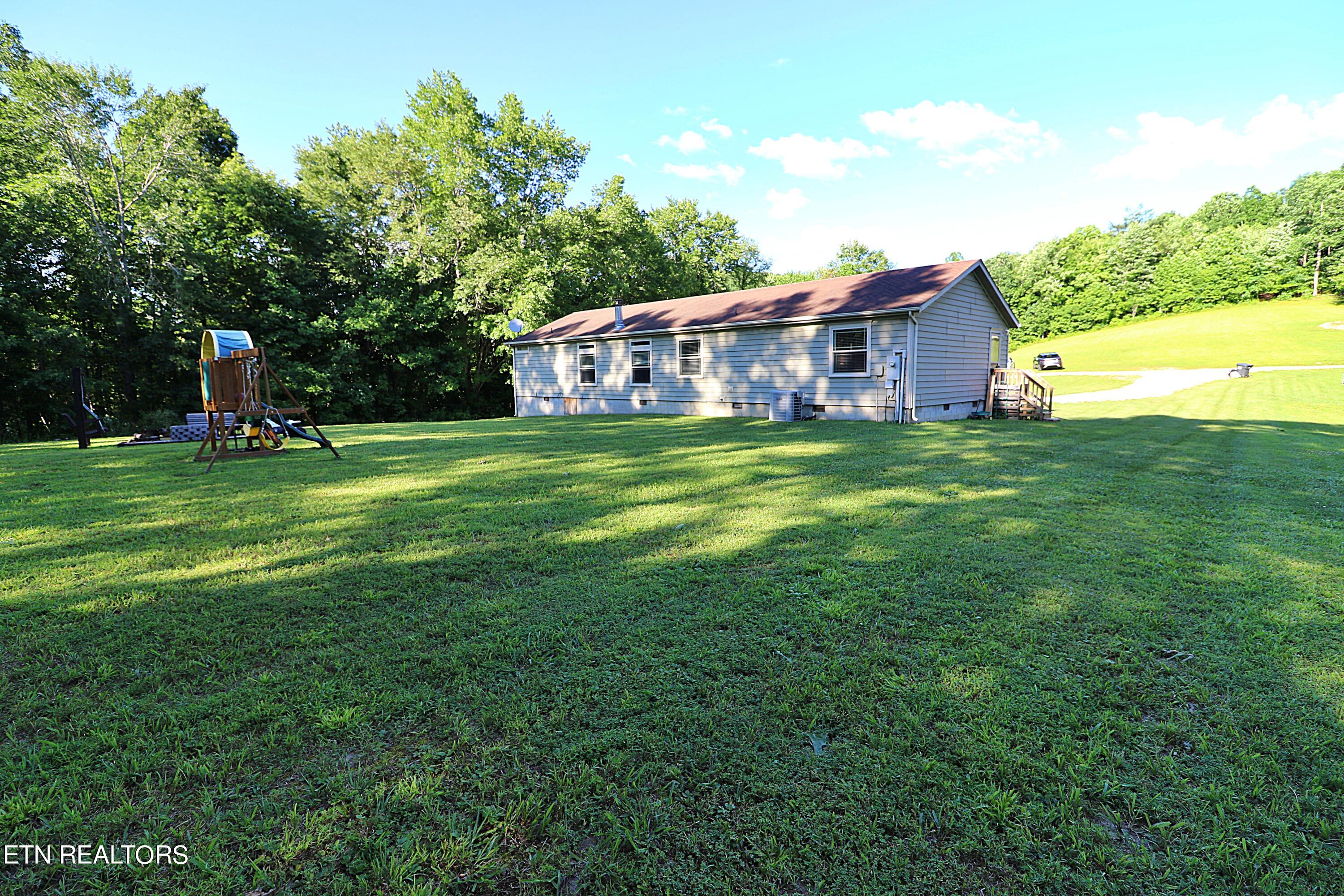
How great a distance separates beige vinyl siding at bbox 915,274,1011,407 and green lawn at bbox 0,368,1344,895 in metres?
8.98

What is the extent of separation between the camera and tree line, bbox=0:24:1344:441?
17.7 m

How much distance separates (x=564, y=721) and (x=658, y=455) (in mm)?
6443

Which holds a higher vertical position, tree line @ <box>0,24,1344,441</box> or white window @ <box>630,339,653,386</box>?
tree line @ <box>0,24,1344,441</box>

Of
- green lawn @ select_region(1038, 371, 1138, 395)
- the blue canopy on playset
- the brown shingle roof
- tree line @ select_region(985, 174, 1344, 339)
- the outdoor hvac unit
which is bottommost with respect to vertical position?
the outdoor hvac unit

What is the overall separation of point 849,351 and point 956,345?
3151 mm

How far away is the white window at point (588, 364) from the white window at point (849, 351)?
8.88m

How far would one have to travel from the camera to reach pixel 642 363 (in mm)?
18812

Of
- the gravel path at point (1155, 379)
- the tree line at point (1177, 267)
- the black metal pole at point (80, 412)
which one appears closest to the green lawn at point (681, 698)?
the black metal pole at point (80, 412)

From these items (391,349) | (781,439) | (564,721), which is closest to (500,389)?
(391,349)

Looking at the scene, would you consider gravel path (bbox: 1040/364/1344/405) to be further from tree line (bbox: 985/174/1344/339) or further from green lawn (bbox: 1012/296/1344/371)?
tree line (bbox: 985/174/1344/339)

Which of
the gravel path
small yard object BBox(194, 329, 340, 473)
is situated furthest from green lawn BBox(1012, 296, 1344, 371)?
small yard object BBox(194, 329, 340, 473)

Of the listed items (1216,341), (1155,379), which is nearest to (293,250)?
(1155,379)

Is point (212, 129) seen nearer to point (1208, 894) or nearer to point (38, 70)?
point (38, 70)

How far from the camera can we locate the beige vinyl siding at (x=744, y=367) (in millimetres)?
14078
